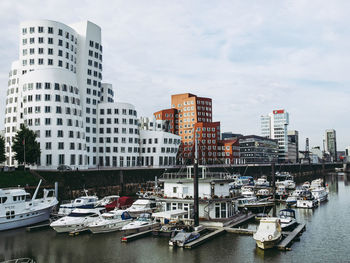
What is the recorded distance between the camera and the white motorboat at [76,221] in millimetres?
44375

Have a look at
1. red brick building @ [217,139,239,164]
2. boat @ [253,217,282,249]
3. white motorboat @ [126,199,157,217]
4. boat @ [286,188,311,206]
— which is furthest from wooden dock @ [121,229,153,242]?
red brick building @ [217,139,239,164]

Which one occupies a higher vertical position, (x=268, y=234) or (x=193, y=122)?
(x=193, y=122)

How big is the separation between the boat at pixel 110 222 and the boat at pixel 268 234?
19.9 m

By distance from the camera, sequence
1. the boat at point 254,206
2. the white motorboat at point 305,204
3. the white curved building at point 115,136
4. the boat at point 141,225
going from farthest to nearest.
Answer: the white curved building at point 115,136, the white motorboat at point 305,204, the boat at point 254,206, the boat at point 141,225

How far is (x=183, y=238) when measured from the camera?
3694 cm

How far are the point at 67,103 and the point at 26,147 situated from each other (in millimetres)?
18855

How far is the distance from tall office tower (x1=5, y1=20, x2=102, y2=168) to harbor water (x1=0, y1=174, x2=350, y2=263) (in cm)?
4524

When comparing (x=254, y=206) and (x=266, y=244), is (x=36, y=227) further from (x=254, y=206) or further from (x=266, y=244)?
(x=254, y=206)

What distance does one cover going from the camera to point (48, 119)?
3467 inches

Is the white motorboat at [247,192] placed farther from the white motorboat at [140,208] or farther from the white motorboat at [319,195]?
the white motorboat at [140,208]

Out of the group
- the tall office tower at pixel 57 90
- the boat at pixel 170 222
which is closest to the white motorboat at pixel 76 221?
the boat at pixel 170 222

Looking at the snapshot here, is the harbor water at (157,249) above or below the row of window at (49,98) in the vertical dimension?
below

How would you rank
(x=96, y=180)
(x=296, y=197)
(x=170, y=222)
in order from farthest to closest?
(x=96, y=180)
(x=296, y=197)
(x=170, y=222)

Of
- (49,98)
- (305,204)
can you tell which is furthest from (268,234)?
(49,98)
